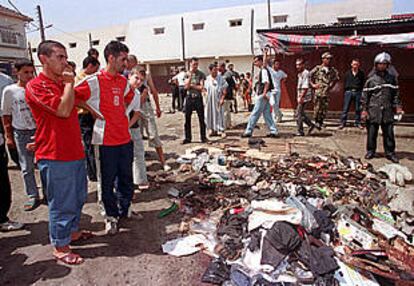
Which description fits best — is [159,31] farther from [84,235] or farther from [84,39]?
[84,235]

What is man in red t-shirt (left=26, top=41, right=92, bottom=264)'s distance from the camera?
7.89 feet

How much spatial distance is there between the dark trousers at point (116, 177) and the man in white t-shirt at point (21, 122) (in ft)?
4.95

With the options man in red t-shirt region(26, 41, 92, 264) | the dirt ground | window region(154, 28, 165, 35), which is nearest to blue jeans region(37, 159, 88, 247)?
man in red t-shirt region(26, 41, 92, 264)

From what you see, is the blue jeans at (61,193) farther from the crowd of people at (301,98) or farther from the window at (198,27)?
the window at (198,27)

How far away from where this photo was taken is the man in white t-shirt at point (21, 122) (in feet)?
12.3

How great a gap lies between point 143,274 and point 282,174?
A: 2828 mm

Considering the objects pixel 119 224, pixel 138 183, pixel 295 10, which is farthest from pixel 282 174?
pixel 295 10

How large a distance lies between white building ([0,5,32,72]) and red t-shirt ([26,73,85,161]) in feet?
88.6

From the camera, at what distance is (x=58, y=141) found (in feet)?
8.24

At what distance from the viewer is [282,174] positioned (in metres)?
4.66

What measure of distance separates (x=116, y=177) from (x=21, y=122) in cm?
175

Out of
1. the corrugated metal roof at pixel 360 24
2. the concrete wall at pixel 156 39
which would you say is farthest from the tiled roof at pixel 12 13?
the corrugated metal roof at pixel 360 24

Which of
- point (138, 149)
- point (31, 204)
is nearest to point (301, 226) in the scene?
point (138, 149)

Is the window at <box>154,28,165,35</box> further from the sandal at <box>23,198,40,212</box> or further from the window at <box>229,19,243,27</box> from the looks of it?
the sandal at <box>23,198,40,212</box>
